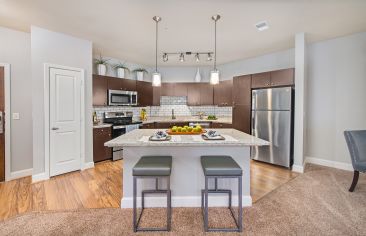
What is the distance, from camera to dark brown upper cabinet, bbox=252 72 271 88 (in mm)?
4052

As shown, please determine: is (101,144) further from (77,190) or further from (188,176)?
(188,176)

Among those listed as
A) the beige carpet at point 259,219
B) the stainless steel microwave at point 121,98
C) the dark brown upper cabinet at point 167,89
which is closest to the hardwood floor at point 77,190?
the beige carpet at point 259,219

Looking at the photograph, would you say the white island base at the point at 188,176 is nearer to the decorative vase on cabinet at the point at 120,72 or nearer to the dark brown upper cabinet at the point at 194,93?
the decorative vase on cabinet at the point at 120,72

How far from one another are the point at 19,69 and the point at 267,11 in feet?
14.0

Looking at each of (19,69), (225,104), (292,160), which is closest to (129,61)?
(19,69)

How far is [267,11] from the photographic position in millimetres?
2637

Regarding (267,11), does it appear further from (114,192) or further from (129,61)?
(129,61)

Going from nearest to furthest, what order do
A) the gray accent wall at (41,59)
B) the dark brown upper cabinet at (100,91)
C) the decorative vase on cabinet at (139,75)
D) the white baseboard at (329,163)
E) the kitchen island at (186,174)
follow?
the kitchen island at (186,174), the gray accent wall at (41,59), the white baseboard at (329,163), the dark brown upper cabinet at (100,91), the decorative vase on cabinet at (139,75)

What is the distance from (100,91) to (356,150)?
4910 mm

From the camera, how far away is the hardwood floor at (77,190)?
2449 mm

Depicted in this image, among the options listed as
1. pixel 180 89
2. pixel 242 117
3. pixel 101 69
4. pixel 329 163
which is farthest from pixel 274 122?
pixel 101 69

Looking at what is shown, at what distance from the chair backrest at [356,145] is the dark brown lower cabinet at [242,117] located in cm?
187

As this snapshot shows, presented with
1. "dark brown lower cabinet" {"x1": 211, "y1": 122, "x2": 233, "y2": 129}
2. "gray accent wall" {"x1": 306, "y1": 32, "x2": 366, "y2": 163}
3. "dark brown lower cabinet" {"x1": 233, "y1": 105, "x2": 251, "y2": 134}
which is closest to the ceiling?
"gray accent wall" {"x1": 306, "y1": 32, "x2": 366, "y2": 163}

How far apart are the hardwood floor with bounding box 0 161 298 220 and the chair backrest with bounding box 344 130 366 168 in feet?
3.32
